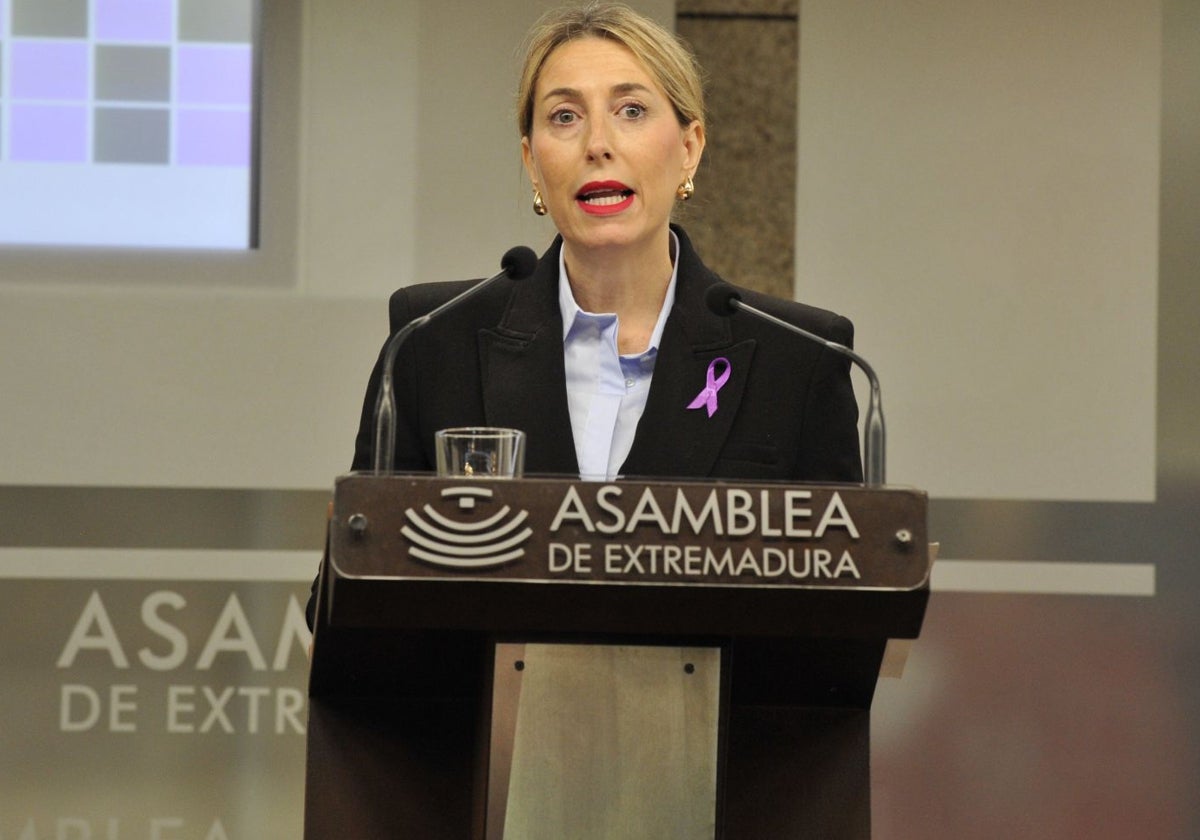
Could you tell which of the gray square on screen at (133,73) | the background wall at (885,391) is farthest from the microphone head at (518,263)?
the gray square on screen at (133,73)

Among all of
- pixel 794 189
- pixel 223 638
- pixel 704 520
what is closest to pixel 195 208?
pixel 223 638

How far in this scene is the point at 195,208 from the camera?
144 inches

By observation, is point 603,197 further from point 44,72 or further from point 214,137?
point 44,72

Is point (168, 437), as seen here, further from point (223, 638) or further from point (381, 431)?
point (381, 431)

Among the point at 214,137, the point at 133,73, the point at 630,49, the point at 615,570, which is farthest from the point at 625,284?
the point at 133,73

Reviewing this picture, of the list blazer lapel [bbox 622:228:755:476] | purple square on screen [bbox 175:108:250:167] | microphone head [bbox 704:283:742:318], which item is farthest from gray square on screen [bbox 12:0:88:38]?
microphone head [bbox 704:283:742:318]

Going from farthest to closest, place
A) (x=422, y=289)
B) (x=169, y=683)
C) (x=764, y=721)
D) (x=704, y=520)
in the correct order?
1. (x=169, y=683)
2. (x=422, y=289)
3. (x=764, y=721)
4. (x=704, y=520)

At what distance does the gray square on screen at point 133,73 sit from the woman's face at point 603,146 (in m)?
1.89

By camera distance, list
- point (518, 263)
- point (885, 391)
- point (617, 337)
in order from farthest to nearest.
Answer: point (885, 391) < point (617, 337) < point (518, 263)

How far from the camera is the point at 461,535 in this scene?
51.0 inches

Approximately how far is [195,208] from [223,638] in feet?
3.31

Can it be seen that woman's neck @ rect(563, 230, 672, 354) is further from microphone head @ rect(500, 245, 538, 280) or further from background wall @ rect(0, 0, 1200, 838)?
background wall @ rect(0, 0, 1200, 838)

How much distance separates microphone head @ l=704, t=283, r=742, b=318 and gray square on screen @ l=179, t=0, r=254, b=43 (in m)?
2.34

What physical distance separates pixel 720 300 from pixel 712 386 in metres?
0.22
